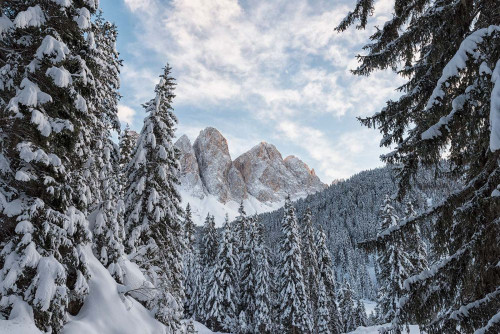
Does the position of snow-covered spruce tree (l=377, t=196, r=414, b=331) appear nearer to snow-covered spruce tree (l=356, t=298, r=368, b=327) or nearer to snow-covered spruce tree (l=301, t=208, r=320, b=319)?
snow-covered spruce tree (l=301, t=208, r=320, b=319)

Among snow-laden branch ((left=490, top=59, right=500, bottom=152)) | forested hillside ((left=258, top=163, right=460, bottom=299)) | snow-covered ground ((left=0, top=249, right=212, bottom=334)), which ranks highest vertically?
forested hillside ((left=258, top=163, right=460, bottom=299))

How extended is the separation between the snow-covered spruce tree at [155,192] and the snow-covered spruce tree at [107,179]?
68.4 inches

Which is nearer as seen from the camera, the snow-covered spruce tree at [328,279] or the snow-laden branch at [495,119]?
the snow-laden branch at [495,119]

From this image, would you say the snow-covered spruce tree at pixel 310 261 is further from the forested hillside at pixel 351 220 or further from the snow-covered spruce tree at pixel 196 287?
the forested hillside at pixel 351 220

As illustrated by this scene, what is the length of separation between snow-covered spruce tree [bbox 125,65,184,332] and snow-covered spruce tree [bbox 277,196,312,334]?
16253 millimetres

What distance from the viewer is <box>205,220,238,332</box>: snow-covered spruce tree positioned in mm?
35156

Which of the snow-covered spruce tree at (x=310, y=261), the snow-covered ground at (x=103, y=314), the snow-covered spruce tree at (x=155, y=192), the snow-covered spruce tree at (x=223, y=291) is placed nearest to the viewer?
the snow-covered ground at (x=103, y=314)

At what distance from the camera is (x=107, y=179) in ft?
42.0

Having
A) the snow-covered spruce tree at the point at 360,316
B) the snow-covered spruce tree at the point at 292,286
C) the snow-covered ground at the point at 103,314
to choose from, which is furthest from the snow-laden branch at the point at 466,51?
the snow-covered spruce tree at the point at 360,316

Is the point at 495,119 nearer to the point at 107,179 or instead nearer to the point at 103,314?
the point at 103,314

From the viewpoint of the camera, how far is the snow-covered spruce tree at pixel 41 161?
6.53 m

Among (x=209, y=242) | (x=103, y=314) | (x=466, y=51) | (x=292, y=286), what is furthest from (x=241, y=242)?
(x=466, y=51)

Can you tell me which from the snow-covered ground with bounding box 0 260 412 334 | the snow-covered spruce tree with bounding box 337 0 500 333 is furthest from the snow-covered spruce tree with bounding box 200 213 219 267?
the snow-covered spruce tree with bounding box 337 0 500 333

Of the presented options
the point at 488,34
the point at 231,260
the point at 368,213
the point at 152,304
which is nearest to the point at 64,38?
the point at 152,304
